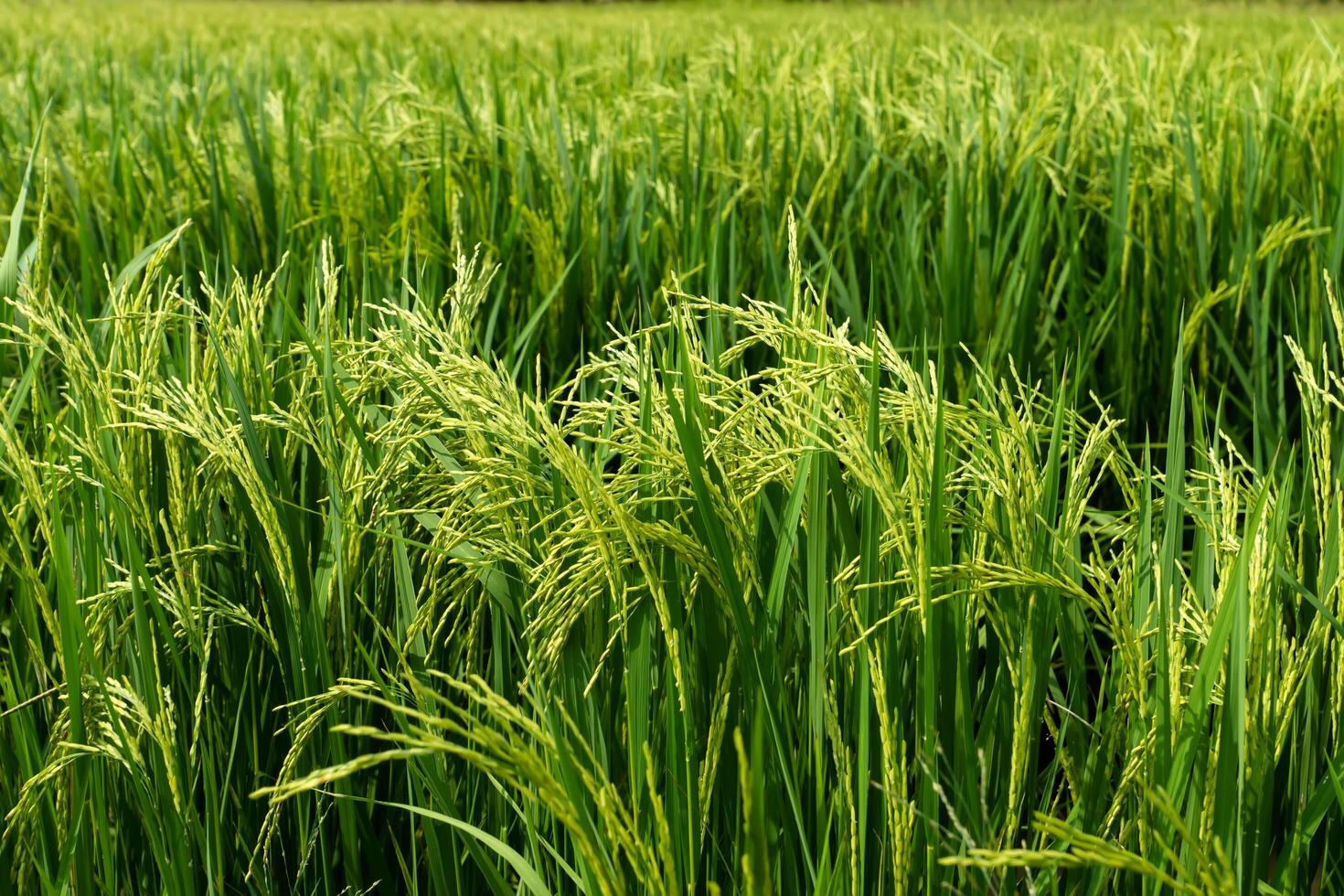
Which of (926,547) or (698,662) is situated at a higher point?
(926,547)

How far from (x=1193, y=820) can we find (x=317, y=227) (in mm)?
1590

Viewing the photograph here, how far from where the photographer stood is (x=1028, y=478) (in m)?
0.79

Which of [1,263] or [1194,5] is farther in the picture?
[1194,5]

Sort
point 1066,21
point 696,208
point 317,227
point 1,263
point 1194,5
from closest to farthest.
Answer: point 1,263, point 696,208, point 317,227, point 1066,21, point 1194,5

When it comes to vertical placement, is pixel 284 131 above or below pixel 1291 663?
above

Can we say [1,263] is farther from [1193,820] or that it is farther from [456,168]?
[1193,820]

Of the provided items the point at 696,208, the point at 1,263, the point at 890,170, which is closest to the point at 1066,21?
the point at 890,170

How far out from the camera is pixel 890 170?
81.2 inches

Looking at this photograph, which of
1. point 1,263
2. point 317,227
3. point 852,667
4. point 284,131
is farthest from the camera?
point 284,131

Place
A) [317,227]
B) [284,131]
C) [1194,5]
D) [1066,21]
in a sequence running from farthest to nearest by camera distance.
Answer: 1. [1194,5]
2. [1066,21]
3. [284,131]
4. [317,227]

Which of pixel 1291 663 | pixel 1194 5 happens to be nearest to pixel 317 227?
pixel 1291 663

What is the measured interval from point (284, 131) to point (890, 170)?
1319mm

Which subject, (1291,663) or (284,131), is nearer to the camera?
(1291,663)

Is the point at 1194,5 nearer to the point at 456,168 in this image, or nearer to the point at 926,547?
the point at 456,168
